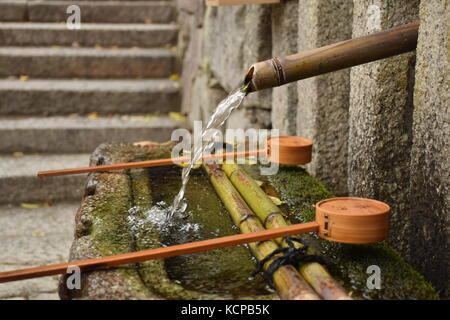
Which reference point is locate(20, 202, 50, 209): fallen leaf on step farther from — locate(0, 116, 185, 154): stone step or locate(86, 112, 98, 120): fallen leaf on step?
locate(86, 112, 98, 120): fallen leaf on step

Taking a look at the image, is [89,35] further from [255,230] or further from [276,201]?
[255,230]

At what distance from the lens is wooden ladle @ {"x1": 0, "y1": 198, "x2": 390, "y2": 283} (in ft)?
5.12

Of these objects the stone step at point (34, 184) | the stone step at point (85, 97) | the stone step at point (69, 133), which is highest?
the stone step at point (85, 97)

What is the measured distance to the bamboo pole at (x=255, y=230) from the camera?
4.70 ft

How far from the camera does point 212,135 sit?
2.64m

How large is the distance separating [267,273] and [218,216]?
1.88 ft

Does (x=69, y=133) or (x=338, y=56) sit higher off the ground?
(x=338, y=56)

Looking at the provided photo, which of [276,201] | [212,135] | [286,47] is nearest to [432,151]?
[276,201]

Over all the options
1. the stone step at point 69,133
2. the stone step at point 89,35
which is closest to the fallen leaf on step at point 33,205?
the stone step at point 69,133

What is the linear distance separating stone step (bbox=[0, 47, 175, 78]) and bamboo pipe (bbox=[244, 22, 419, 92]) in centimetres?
407

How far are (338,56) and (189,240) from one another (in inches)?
28.2

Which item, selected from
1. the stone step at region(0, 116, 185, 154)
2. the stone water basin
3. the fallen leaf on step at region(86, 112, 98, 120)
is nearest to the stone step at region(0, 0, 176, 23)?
the fallen leaf on step at region(86, 112, 98, 120)

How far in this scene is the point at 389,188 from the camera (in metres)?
2.11

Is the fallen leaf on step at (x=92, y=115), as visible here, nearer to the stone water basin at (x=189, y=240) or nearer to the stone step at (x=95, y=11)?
the stone step at (x=95, y=11)
